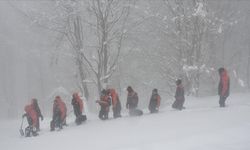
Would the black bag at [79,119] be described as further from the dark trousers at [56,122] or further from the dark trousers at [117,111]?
the dark trousers at [117,111]

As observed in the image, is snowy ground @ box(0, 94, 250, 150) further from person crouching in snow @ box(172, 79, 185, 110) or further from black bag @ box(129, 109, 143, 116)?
person crouching in snow @ box(172, 79, 185, 110)

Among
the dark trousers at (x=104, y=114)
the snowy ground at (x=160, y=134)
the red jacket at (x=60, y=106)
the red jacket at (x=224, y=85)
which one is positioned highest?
the red jacket at (x=224, y=85)

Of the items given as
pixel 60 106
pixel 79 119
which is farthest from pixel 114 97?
pixel 60 106

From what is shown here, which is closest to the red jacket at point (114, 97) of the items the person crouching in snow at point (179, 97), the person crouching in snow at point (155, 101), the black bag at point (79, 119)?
the black bag at point (79, 119)

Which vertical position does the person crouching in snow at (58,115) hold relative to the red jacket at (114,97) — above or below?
below

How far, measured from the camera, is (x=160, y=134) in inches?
599

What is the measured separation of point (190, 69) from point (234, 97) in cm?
342

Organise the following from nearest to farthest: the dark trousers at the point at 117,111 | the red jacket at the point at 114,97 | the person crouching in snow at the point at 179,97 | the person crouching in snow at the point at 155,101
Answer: the red jacket at the point at 114,97 → the dark trousers at the point at 117,111 → the person crouching in snow at the point at 155,101 → the person crouching in snow at the point at 179,97

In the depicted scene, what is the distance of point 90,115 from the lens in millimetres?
25500

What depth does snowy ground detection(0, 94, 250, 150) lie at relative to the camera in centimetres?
1322

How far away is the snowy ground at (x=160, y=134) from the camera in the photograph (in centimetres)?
1322

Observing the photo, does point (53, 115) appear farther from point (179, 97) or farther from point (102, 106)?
point (179, 97)

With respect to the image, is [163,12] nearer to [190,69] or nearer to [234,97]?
[190,69]

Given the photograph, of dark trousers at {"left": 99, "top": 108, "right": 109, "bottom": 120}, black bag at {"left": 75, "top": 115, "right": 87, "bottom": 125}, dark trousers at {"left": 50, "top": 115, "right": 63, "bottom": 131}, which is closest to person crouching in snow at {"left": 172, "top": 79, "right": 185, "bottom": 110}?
dark trousers at {"left": 99, "top": 108, "right": 109, "bottom": 120}
